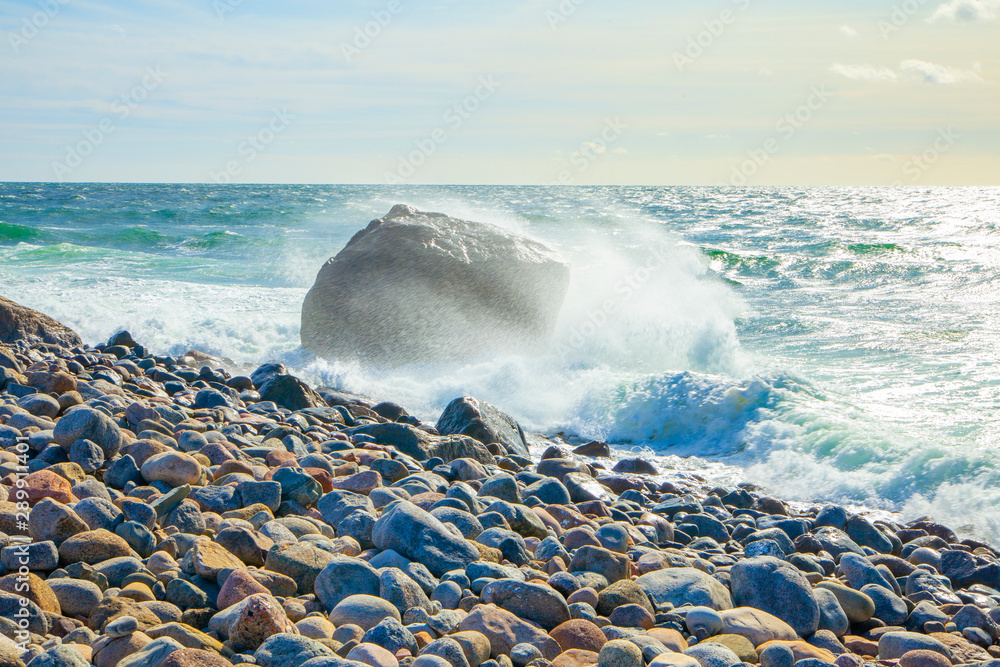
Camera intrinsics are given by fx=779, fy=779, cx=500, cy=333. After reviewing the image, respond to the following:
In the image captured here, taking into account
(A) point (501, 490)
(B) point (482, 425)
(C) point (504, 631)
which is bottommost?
(B) point (482, 425)

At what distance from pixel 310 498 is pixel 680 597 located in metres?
1.67

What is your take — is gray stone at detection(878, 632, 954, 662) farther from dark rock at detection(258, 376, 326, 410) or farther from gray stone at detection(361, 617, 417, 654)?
dark rock at detection(258, 376, 326, 410)

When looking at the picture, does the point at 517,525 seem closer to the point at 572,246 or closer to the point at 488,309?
the point at 488,309

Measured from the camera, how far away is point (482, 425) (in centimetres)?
584

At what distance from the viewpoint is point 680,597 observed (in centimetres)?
310

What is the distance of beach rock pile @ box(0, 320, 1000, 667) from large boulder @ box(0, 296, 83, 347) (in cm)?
268

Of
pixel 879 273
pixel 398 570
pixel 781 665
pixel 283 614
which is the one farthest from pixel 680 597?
pixel 879 273

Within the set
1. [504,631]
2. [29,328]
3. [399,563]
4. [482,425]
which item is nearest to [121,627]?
[399,563]

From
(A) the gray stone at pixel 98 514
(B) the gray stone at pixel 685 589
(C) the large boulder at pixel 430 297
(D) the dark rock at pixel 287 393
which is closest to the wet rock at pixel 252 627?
(A) the gray stone at pixel 98 514

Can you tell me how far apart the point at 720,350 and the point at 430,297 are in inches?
131

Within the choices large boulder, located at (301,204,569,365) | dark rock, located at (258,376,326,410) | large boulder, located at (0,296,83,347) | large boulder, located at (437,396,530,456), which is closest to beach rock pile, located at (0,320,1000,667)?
large boulder, located at (437,396,530,456)

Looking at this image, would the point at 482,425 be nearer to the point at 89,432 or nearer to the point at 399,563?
the point at 89,432

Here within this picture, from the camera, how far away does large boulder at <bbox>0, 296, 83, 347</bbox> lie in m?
7.39

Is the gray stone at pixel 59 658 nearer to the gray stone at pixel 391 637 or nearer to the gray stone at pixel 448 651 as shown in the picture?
the gray stone at pixel 391 637
